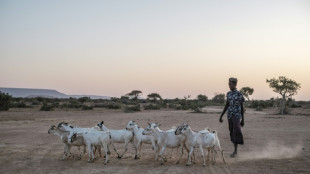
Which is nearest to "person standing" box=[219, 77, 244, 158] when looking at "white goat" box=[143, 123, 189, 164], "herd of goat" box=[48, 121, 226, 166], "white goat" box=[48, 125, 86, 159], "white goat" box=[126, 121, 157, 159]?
"herd of goat" box=[48, 121, 226, 166]

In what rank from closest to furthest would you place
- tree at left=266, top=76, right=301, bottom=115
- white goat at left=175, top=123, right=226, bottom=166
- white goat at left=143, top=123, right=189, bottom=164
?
1. white goat at left=175, top=123, right=226, bottom=166
2. white goat at left=143, top=123, right=189, bottom=164
3. tree at left=266, top=76, right=301, bottom=115

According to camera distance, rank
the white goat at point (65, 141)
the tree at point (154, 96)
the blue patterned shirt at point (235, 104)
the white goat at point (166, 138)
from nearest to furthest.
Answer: the white goat at point (166, 138) → the blue patterned shirt at point (235, 104) → the white goat at point (65, 141) → the tree at point (154, 96)

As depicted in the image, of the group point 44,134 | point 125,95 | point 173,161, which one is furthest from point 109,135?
point 125,95

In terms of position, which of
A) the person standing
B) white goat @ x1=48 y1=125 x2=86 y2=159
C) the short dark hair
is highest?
the short dark hair

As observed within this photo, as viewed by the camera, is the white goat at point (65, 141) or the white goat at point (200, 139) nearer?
the white goat at point (200, 139)

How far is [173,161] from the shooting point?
386 inches

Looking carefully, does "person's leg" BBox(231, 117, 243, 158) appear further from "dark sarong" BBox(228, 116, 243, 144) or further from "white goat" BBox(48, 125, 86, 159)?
"white goat" BBox(48, 125, 86, 159)

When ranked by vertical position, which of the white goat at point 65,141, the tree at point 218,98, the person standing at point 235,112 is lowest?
the white goat at point 65,141

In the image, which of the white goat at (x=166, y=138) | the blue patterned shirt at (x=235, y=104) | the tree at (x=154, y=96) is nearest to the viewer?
the white goat at (x=166, y=138)

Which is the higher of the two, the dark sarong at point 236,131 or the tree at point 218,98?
the tree at point 218,98


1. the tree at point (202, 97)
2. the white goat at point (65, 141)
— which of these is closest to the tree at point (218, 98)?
the tree at point (202, 97)

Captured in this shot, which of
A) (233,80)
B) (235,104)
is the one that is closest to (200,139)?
(235,104)

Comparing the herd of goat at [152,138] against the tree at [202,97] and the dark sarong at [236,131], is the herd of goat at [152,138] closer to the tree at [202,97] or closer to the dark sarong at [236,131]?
the dark sarong at [236,131]

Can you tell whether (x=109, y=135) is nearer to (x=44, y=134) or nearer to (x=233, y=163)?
(x=233, y=163)
